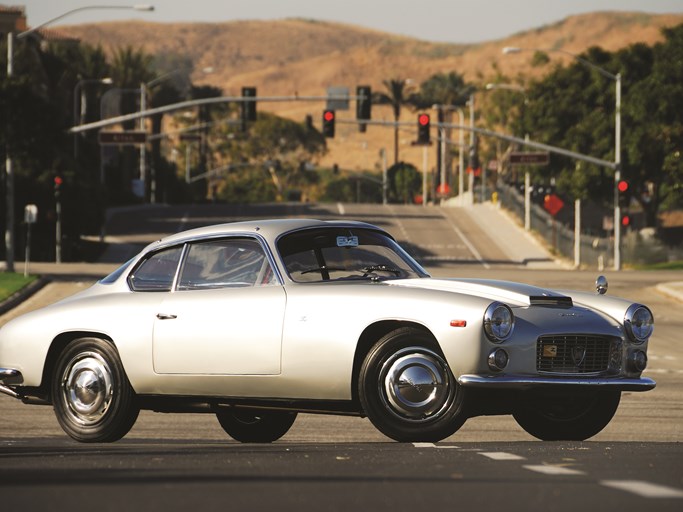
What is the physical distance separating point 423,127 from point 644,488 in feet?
175

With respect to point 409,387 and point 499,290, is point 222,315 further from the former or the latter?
point 499,290

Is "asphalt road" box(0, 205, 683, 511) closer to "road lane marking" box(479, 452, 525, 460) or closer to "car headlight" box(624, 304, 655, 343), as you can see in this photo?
"road lane marking" box(479, 452, 525, 460)

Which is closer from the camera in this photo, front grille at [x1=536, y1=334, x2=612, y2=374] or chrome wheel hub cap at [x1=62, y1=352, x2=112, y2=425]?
front grille at [x1=536, y1=334, x2=612, y2=374]

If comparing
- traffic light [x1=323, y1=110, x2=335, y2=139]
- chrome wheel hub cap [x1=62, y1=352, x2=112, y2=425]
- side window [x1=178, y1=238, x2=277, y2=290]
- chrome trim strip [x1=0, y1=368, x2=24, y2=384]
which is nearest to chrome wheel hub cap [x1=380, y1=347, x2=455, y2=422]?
side window [x1=178, y1=238, x2=277, y2=290]

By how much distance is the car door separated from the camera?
9.94 m

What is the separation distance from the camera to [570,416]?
10391mm

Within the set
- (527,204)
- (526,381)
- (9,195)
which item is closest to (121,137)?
(9,195)

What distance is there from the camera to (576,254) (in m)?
65.1

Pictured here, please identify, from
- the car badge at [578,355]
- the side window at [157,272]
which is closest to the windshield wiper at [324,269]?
the side window at [157,272]

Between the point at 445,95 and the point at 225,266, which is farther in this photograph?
the point at 445,95

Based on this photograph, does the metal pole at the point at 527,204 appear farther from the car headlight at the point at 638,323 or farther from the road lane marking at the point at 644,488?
the road lane marking at the point at 644,488

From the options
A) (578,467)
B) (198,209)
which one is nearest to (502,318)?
(578,467)

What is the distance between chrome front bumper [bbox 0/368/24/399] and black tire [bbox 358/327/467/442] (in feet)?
10.1

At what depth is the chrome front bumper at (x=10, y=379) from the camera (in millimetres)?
11047
